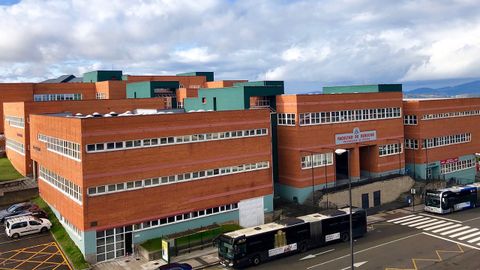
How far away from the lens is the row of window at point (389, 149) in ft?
181

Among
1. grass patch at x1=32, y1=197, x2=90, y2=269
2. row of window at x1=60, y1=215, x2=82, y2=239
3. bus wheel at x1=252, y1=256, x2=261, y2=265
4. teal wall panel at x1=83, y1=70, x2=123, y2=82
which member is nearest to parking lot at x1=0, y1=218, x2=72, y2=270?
grass patch at x1=32, y1=197, x2=90, y2=269

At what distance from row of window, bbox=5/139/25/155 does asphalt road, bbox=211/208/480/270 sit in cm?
3606

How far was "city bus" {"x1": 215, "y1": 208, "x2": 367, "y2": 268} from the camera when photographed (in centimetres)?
3162

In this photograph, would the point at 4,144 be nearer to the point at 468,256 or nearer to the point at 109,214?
the point at 109,214

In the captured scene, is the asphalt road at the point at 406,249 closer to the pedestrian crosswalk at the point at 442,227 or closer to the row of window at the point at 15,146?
the pedestrian crosswalk at the point at 442,227

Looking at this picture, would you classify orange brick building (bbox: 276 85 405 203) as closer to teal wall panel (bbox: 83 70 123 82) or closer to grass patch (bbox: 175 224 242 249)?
grass patch (bbox: 175 224 242 249)

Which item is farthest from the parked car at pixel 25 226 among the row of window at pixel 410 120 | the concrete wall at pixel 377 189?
the row of window at pixel 410 120

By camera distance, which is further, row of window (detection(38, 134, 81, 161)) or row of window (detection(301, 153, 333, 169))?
row of window (detection(301, 153, 333, 169))

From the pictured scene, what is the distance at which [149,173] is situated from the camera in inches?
1404

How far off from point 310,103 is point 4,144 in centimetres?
4833

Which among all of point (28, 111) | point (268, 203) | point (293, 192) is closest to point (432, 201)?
point (293, 192)

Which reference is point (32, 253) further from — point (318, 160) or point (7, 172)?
point (318, 160)

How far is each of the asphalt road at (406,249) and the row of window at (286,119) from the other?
47.2 ft

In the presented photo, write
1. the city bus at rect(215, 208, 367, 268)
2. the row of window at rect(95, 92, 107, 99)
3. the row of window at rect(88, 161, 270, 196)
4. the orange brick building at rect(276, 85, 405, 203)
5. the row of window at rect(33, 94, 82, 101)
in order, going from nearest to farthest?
the city bus at rect(215, 208, 367, 268) < the row of window at rect(88, 161, 270, 196) < the orange brick building at rect(276, 85, 405, 203) < the row of window at rect(33, 94, 82, 101) < the row of window at rect(95, 92, 107, 99)
